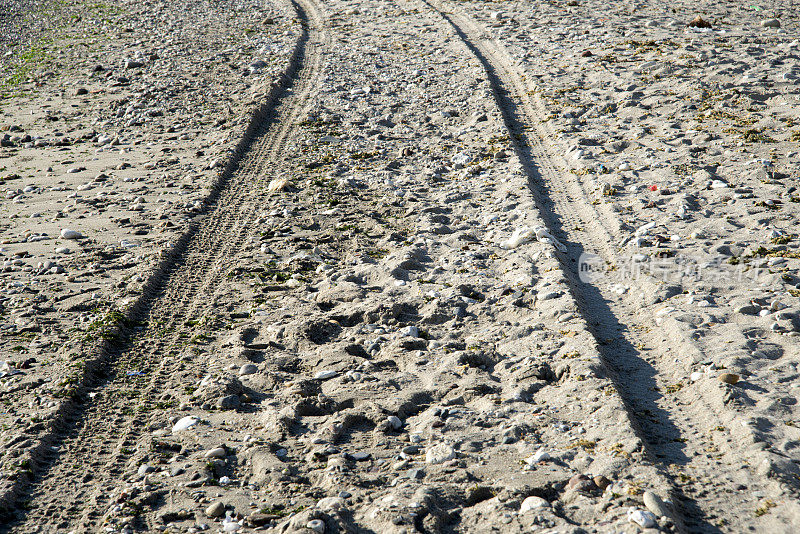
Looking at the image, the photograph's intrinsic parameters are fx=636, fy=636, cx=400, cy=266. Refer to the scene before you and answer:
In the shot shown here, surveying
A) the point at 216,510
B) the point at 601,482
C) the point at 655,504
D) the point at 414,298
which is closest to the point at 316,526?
the point at 216,510

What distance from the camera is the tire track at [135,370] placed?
3.67 metres

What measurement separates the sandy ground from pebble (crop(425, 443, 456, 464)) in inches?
0.9

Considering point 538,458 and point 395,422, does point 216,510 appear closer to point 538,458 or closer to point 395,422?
point 395,422

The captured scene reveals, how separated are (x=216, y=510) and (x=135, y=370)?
5.41 feet

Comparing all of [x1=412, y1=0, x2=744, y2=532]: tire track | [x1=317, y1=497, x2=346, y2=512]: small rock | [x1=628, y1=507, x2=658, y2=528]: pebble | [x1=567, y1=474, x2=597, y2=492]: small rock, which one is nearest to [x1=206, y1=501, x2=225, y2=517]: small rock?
[x1=317, y1=497, x2=346, y2=512]: small rock

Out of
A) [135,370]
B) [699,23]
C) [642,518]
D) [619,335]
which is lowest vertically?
[619,335]

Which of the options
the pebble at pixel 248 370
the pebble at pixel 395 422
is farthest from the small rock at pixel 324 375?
the pebble at pixel 395 422

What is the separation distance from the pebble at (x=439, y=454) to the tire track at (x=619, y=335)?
1.11m

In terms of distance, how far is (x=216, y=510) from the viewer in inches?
136

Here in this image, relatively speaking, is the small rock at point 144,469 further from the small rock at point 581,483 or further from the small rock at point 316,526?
the small rock at point 581,483

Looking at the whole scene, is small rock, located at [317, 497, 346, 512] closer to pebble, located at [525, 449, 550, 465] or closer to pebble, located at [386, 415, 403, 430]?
pebble, located at [386, 415, 403, 430]

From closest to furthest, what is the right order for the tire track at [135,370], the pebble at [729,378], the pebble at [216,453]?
the tire track at [135,370] < the pebble at [216,453] < the pebble at [729,378]

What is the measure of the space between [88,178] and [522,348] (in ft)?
19.3

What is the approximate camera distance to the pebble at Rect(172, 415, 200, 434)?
4.08 metres
